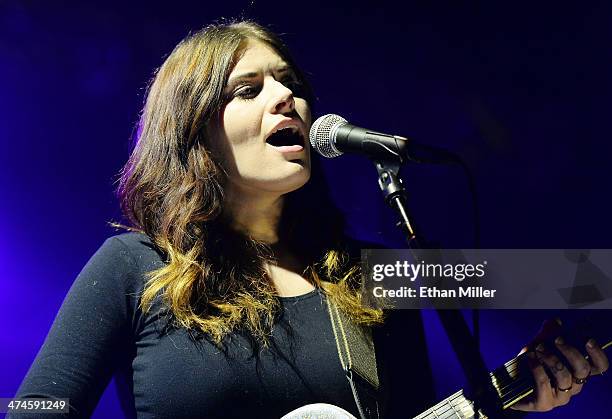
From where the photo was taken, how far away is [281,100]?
155 cm

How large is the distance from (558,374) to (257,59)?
1003mm

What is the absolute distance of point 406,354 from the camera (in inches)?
66.6

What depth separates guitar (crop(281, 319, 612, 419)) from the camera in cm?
130

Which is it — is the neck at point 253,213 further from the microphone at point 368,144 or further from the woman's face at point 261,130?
the microphone at point 368,144

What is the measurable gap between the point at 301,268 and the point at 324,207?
220 millimetres

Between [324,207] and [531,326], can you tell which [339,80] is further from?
[531,326]

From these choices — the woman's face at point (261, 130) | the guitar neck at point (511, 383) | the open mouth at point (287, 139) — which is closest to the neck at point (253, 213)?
the woman's face at point (261, 130)

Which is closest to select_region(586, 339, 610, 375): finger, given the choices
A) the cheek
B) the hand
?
the hand

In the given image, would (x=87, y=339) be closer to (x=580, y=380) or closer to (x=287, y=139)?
(x=287, y=139)

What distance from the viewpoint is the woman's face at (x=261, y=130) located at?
1541 mm

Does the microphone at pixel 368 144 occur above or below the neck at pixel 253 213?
above

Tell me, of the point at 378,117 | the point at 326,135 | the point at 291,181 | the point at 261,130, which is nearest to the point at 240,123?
the point at 261,130

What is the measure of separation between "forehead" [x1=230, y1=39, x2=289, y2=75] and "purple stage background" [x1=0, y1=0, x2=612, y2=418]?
1.71ft

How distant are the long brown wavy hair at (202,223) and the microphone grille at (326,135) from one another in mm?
338
